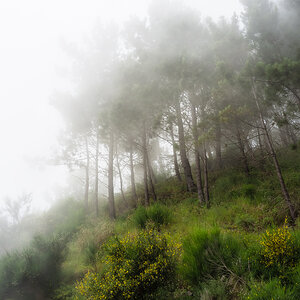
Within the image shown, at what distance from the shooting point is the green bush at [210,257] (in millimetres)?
3107

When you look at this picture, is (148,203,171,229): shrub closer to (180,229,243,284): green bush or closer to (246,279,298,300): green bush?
(180,229,243,284): green bush

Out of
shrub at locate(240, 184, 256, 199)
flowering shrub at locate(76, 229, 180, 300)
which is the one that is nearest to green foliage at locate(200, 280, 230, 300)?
flowering shrub at locate(76, 229, 180, 300)

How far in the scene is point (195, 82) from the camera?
346 inches

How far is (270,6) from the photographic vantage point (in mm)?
7398

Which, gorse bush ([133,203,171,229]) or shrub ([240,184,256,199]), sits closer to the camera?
gorse bush ([133,203,171,229])

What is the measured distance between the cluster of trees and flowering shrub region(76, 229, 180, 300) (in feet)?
14.0

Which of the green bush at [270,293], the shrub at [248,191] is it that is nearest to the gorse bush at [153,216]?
the shrub at [248,191]

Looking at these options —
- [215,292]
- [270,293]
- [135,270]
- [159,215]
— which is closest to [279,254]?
[270,293]

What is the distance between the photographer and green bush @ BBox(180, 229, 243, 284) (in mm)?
3107

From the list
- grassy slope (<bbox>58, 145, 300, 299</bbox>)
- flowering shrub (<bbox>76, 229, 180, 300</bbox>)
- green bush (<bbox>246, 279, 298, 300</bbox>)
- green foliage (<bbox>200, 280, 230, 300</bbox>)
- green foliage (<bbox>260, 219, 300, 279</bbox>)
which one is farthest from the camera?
grassy slope (<bbox>58, 145, 300, 299</bbox>)

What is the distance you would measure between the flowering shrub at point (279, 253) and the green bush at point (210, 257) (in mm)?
424

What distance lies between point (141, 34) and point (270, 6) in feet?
22.7

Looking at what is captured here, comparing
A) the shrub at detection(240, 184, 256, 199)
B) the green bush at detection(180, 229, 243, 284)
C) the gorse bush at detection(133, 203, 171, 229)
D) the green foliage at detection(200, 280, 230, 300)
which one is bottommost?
the green foliage at detection(200, 280, 230, 300)

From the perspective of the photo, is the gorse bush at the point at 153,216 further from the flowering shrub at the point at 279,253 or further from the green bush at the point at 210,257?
the flowering shrub at the point at 279,253
